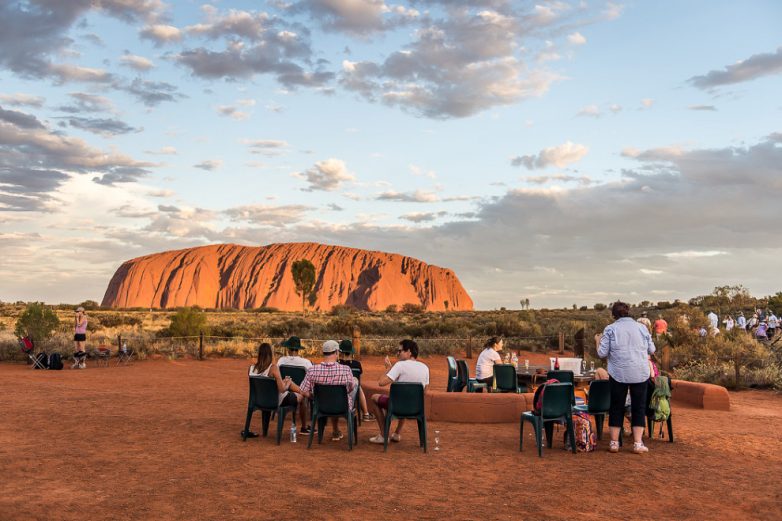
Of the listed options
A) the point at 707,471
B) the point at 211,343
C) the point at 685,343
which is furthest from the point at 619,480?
the point at 211,343

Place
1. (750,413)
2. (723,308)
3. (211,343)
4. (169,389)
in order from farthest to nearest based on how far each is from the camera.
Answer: (723,308)
(211,343)
(169,389)
(750,413)

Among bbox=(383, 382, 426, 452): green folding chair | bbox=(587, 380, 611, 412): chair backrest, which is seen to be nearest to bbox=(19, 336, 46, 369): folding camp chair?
bbox=(383, 382, 426, 452): green folding chair

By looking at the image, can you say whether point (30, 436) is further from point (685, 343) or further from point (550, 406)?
point (685, 343)

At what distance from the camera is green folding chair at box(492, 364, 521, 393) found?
39.2 feet

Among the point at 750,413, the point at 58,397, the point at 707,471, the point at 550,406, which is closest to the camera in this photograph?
the point at 707,471

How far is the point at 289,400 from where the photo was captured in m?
9.42

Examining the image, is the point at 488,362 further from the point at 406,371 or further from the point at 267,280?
the point at 267,280

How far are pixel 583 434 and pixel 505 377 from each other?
307 cm

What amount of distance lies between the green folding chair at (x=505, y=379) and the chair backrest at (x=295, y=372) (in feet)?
11.9

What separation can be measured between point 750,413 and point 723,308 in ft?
130

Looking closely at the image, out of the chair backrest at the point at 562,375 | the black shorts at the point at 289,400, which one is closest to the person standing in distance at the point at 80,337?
the black shorts at the point at 289,400

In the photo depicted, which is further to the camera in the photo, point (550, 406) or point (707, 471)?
point (550, 406)

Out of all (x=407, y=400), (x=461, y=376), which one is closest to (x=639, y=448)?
(x=407, y=400)

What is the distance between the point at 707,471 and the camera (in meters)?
8.05
